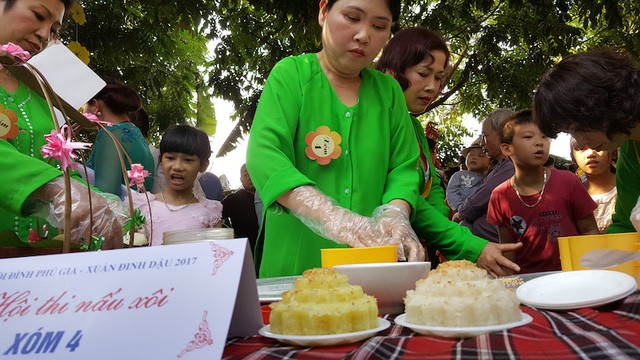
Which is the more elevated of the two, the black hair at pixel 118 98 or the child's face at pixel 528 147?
the black hair at pixel 118 98

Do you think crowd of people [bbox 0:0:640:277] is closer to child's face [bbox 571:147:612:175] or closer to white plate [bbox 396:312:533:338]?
white plate [bbox 396:312:533:338]

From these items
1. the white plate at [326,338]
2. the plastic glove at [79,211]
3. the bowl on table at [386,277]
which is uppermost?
the plastic glove at [79,211]

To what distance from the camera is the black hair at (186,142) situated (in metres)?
4.23

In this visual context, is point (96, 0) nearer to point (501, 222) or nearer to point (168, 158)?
point (168, 158)

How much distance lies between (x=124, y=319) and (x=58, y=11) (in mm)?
1397

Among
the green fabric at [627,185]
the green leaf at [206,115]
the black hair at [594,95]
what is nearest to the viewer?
the black hair at [594,95]

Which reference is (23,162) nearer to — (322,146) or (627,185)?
(322,146)

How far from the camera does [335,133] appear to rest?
78.1 inches

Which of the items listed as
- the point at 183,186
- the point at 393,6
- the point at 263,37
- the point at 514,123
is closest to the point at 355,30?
the point at 393,6

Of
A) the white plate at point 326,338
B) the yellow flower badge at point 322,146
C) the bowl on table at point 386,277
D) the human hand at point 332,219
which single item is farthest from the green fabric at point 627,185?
the white plate at point 326,338

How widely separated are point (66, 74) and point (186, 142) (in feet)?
8.65

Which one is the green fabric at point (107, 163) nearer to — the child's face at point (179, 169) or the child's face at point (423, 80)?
the child's face at point (179, 169)

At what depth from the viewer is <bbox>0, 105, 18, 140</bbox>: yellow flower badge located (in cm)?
160

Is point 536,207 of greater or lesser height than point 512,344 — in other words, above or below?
above
